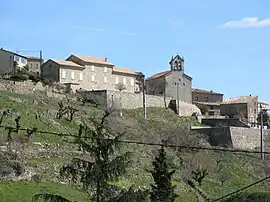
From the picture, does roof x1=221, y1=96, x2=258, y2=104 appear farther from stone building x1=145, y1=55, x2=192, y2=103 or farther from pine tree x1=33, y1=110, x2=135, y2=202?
pine tree x1=33, y1=110, x2=135, y2=202

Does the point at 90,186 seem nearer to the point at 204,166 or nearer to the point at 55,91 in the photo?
the point at 204,166

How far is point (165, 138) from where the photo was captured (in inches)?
2525

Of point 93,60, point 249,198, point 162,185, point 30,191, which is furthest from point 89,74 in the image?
point 162,185

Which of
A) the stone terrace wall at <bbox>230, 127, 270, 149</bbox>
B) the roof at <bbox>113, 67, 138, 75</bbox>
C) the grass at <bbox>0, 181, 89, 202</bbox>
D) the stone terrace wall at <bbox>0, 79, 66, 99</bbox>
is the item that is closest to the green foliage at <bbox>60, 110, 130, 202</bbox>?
the grass at <bbox>0, 181, 89, 202</bbox>

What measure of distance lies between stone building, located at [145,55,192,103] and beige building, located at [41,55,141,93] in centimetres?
317

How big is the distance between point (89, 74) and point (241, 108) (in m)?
24.1

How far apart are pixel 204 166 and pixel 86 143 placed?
1423 inches

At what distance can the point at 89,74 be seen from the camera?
87438mm

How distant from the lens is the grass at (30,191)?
33.2 m

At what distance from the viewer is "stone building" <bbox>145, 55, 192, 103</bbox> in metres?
92.9

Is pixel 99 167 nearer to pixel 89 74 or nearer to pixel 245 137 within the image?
pixel 245 137

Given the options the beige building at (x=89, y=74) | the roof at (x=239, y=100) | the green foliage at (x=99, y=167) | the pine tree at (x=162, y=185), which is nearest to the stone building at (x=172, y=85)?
the beige building at (x=89, y=74)

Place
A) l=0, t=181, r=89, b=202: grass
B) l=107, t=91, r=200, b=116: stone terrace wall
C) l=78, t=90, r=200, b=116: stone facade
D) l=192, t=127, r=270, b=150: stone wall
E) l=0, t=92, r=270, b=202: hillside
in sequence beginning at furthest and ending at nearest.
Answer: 1. l=107, t=91, r=200, b=116: stone terrace wall
2. l=78, t=90, r=200, b=116: stone facade
3. l=192, t=127, r=270, b=150: stone wall
4. l=0, t=92, r=270, b=202: hillside
5. l=0, t=181, r=89, b=202: grass

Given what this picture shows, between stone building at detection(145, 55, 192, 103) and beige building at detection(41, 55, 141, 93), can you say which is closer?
beige building at detection(41, 55, 141, 93)
